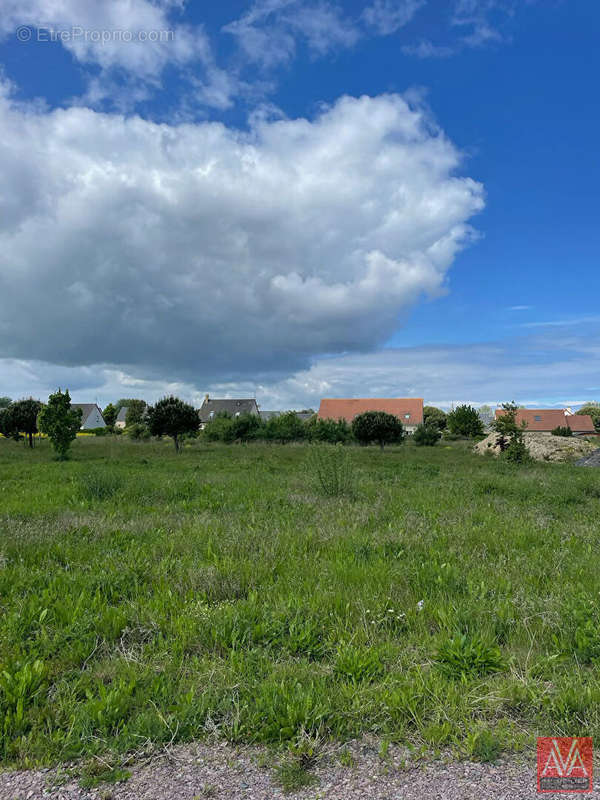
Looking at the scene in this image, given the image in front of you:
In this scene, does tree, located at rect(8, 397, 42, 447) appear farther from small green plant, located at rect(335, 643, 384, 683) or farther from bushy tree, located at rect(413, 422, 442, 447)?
small green plant, located at rect(335, 643, 384, 683)

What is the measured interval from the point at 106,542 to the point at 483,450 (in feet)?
93.4

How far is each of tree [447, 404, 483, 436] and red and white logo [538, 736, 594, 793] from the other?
2360 inches

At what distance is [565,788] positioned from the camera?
2463 mm

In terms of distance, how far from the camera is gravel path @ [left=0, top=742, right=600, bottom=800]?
2.42 meters

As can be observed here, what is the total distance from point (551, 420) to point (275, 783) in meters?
80.1

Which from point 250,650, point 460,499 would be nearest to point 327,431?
point 460,499

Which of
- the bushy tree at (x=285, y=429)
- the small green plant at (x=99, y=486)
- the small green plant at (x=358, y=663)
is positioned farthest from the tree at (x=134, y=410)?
the small green plant at (x=358, y=663)

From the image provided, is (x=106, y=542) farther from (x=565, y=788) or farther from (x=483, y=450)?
(x=483, y=450)

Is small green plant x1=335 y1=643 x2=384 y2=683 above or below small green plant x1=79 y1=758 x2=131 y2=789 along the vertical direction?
above

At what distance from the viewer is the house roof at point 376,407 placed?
237 feet

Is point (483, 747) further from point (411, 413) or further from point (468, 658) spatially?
point (411, 413)

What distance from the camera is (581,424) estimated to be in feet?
249

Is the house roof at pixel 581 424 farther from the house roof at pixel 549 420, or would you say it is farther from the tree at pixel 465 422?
the tree at pixel 465 422

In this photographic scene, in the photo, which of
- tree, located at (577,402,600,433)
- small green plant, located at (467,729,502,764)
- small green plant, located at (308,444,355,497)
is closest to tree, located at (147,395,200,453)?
small green plant, located at (308,444,355,497)
